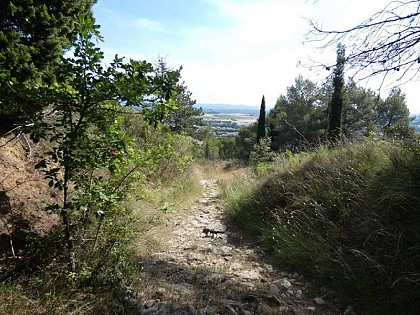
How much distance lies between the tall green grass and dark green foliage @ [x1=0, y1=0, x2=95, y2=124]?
153 inches

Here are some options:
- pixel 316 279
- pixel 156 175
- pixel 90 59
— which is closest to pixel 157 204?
pixel 156 175

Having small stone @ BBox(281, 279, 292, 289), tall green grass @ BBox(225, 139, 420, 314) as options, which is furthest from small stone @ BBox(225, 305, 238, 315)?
tall green grass @ BBox(225, 139, 420, 314)

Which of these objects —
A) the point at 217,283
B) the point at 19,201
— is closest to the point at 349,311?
the point at 217,283

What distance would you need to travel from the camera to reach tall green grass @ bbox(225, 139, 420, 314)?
2.47m

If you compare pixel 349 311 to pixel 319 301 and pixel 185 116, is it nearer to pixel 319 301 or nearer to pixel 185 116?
pixel 319 301

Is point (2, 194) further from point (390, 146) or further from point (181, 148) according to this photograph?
point (181, 148)

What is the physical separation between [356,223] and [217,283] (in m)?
1.88

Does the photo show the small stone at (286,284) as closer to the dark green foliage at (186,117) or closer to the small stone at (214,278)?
the small stone at (214,278)

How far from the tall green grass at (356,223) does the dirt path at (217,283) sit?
36cm

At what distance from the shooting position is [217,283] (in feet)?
9.27

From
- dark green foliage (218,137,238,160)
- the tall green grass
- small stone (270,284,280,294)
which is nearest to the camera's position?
the tall green grass

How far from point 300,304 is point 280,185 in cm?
261

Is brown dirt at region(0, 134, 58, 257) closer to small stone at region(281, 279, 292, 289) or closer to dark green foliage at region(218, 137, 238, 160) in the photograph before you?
small stone at region(281, 279, 292, 289)

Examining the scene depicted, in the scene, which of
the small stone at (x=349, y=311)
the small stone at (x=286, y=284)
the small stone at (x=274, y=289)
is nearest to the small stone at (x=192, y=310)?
the small stone at (x=274, y=289)
